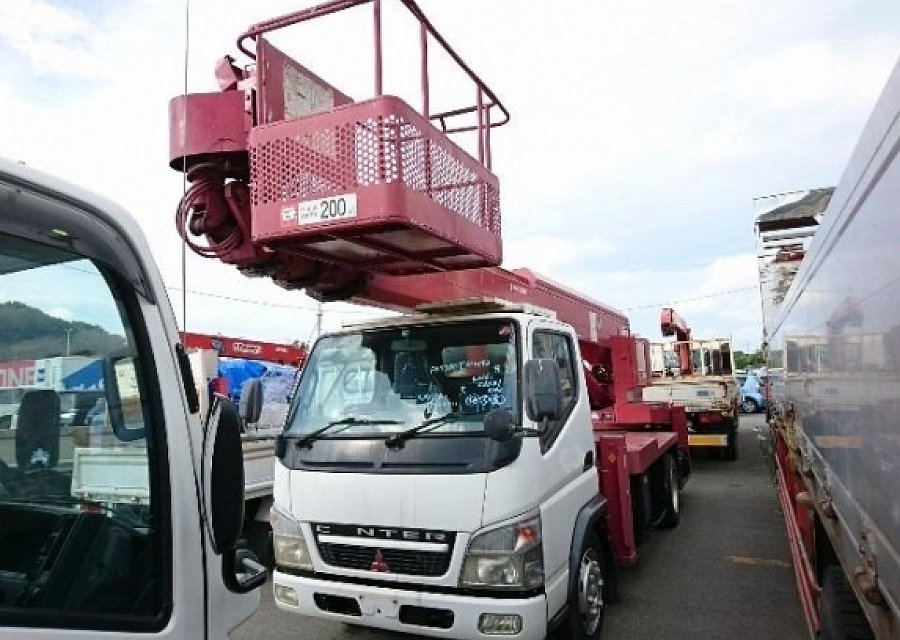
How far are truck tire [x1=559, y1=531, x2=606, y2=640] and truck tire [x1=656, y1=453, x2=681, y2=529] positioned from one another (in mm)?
3010

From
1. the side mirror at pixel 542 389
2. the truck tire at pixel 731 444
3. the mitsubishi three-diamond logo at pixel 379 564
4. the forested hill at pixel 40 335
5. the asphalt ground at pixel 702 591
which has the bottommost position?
the asphalt ground at pixel 702 591

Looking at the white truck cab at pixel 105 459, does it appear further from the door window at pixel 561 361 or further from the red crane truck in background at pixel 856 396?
the door window at pixel 561 361

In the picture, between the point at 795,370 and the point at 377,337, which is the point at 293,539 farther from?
the point at 795,370

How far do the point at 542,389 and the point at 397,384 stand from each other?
104 cm

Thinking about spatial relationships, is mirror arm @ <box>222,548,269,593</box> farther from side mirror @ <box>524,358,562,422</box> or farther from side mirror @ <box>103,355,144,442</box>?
side mirror @ <box>524,358,562,422</box>

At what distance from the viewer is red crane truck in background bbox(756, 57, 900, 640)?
1626 millimetres

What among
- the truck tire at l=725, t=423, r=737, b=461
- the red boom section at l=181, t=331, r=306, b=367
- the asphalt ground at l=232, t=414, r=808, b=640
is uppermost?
the red boom section at l=181, t=331, r=306, b=367

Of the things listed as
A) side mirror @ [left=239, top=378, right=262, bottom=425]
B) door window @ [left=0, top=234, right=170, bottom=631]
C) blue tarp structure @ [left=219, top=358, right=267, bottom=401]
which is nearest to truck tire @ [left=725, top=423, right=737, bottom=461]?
blue tarp structure @ [left=219, top=358, right=267, bottom=401]

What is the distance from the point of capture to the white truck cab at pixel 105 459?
1.37 meters

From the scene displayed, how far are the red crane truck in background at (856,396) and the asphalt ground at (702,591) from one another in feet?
3.27

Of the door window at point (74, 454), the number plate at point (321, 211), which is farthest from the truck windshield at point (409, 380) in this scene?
the door window at point (74, 454)

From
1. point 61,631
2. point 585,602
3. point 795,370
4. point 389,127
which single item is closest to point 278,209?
point 389,127

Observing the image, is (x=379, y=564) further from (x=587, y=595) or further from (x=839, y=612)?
(x=839, y=612)

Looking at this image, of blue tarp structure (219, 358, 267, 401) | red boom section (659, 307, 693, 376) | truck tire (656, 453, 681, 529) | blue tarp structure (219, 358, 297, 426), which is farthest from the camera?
red boom section (659, 307, 693, 376)
